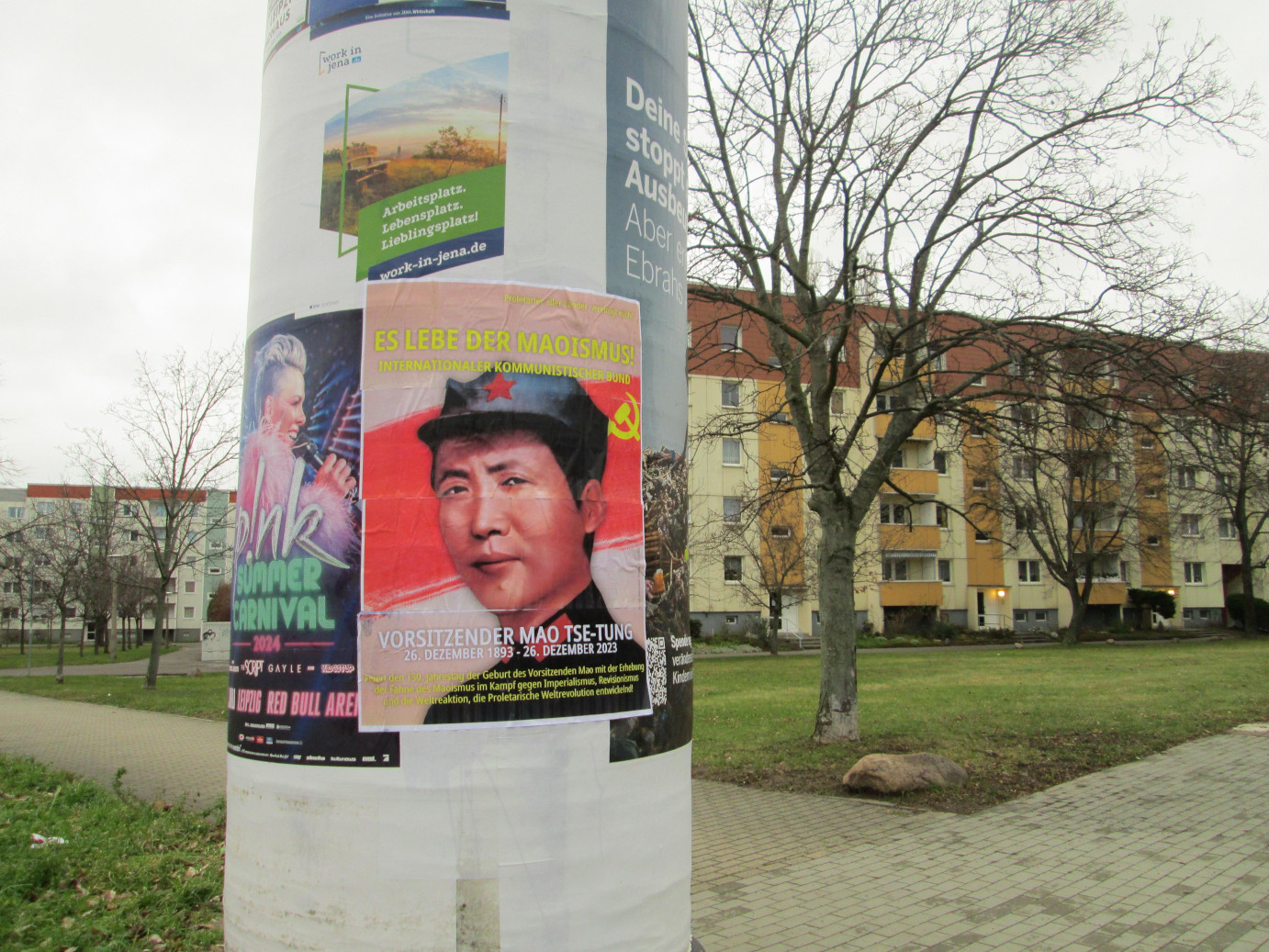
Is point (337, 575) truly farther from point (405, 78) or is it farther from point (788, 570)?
point (788, 570)

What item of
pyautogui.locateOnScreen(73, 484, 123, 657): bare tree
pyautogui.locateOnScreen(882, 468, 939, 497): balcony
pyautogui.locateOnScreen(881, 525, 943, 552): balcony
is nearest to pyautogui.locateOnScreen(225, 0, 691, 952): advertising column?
pyautogui.locateOnScreen(73, 484, 123, 657): bare tree

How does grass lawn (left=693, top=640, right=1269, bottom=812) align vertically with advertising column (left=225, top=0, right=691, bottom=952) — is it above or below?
below

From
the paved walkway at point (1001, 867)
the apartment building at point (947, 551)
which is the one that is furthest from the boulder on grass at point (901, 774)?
the apartment building at point (947, 551)

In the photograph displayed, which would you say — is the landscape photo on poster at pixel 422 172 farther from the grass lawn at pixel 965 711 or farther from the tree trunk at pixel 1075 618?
the tree trunk at pixel 1075 618

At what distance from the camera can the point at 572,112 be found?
3102 mm

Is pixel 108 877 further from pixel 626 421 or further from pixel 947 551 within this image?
pixel 947 551

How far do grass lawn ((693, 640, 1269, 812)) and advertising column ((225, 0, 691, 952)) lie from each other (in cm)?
691

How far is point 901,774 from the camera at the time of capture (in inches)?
369

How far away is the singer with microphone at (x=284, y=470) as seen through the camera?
282 cm

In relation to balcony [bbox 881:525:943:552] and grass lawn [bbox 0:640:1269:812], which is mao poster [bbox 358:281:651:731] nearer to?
grass lawn [bbox 0:640:1269:812]

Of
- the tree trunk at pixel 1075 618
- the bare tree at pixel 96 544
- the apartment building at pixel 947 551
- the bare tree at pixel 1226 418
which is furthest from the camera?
the tree trunk at pixel 1075 618

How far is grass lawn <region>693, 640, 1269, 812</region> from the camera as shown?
418 inches

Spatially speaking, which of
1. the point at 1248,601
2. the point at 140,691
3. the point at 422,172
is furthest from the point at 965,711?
the point at 1248,601

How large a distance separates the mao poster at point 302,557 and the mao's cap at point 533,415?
0.30 meters
